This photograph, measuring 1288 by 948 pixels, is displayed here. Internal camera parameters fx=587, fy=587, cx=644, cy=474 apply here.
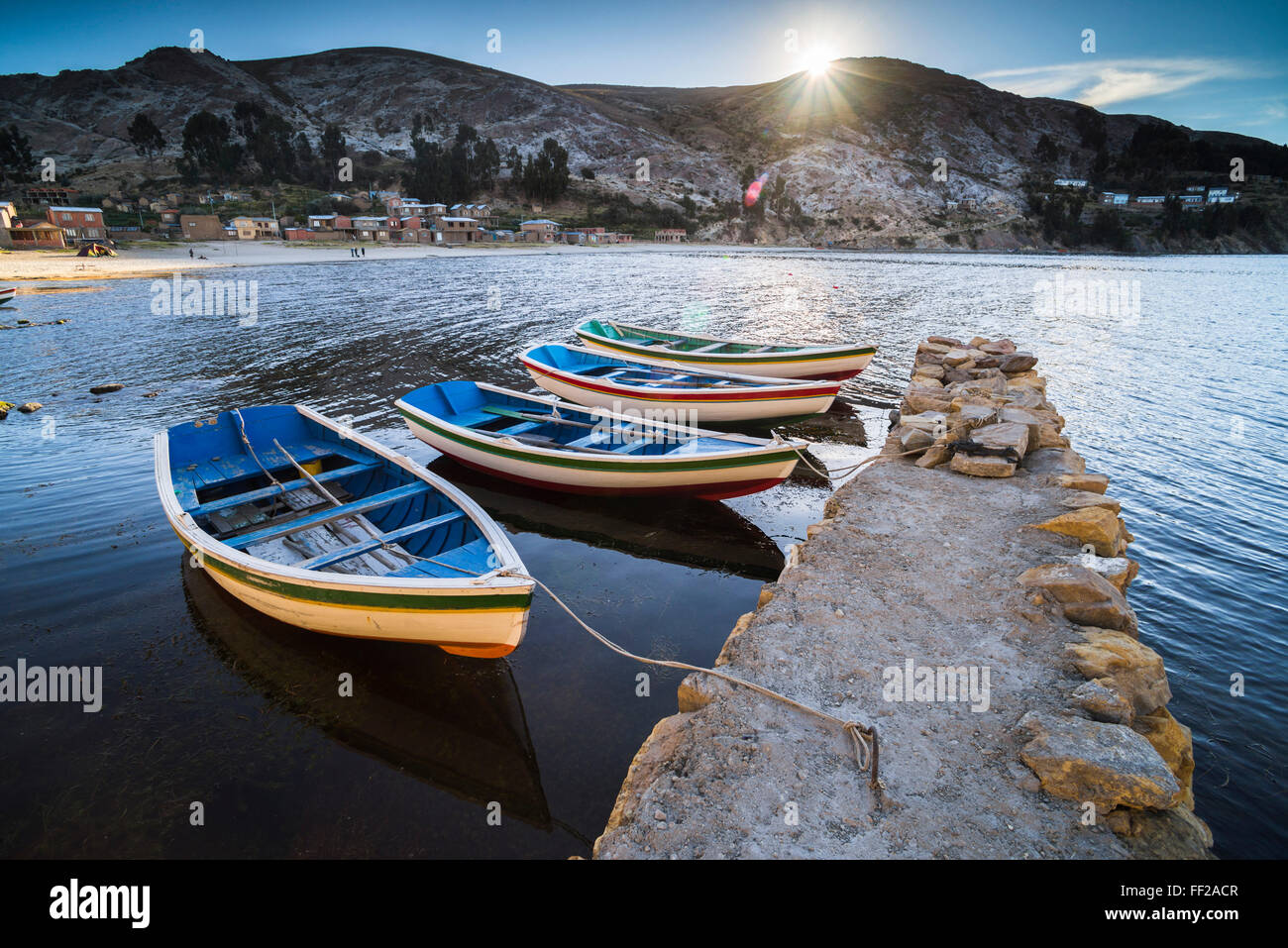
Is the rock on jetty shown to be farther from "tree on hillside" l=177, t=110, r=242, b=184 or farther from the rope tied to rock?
"tree on hillside" l=177, t=110, r=242, b=184

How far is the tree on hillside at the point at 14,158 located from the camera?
354 ft

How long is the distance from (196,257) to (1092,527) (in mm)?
80900

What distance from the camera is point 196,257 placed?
63000 mm

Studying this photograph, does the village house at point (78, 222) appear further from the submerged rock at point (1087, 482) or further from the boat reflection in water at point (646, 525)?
the submerged rock at point (1087, 482)

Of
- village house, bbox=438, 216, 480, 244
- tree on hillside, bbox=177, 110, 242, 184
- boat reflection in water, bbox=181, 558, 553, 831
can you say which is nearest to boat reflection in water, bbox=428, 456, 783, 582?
boat reflection in water, bbox=181, 558, 553, 831

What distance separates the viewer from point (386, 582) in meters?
6.33

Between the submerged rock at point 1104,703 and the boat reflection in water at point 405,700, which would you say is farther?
the boat reflection in water at point 405,700

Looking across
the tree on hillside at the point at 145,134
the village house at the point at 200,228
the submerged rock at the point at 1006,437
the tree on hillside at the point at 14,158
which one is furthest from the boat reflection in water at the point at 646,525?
the tree on hillside at the point at 145,134

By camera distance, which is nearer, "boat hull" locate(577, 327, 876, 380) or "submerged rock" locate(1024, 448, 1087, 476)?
"submerged rock" locate(1024, 448, 1087, 476)

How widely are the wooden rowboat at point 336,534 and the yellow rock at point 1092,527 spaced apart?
664cm

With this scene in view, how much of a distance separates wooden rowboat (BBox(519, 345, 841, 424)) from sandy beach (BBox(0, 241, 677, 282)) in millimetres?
48553

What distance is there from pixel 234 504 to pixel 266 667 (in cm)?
287

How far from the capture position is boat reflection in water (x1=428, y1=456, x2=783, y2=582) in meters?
10.4
